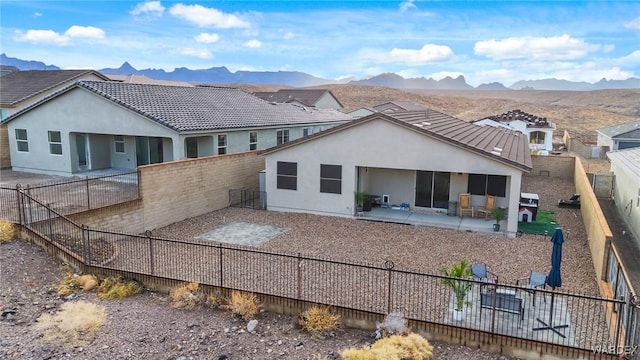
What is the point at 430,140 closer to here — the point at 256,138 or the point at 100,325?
the point at 256,138

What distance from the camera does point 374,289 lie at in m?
11.2

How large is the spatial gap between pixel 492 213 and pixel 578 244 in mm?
3333

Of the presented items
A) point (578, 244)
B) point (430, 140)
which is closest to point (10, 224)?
point (430, 140)

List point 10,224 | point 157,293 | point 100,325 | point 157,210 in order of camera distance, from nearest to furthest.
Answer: point 100,325
point 157,293
point 10,224
point 157,210

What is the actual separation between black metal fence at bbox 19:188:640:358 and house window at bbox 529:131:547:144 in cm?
3504

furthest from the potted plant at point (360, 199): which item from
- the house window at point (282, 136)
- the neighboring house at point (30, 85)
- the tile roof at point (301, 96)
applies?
the tile roof at point (301, 96)

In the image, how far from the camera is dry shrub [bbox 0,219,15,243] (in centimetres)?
1286

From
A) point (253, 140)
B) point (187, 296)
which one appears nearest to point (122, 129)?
point (253, 140)

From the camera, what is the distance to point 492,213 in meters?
18.4

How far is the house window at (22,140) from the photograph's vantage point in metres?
24.1

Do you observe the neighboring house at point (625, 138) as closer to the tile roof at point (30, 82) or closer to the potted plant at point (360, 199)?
the potted plant at point (360, 199)

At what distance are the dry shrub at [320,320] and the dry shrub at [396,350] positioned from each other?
90cm

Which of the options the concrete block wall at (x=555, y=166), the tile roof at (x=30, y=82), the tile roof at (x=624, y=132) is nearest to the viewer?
the concrete block wall at (x=555, y=166)

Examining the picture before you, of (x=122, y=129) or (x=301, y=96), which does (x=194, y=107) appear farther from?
(x=301, y=96)
